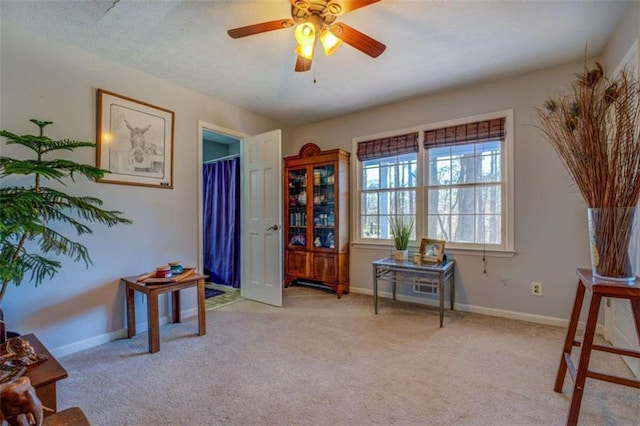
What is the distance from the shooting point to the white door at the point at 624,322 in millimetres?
1909

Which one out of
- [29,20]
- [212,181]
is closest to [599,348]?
[29,20]

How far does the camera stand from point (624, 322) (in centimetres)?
212

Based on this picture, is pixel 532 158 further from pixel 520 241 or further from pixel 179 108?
pixel 179 108

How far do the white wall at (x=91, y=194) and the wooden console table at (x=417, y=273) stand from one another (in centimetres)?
200

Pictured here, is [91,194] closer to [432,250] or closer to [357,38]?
[357,38]

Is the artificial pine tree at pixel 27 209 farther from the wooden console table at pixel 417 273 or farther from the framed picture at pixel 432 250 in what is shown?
the framed picture at pixel 432 250

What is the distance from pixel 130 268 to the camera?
Answer: 2701mm

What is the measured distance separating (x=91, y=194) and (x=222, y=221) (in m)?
2.17

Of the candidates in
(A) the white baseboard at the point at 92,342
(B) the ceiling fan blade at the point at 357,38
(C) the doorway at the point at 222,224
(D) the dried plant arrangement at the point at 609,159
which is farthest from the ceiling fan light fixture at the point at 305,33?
(A) the white baseboard at the point at 92,342

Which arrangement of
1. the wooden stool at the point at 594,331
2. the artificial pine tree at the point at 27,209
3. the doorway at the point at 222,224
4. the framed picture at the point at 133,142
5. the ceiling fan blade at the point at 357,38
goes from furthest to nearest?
the doorway at the point at 222,224 < the framed picture at the point at 133,142 < the ceiling fan blade at the point at 357,38 < the artificial pine tree at the point at 27,209 < the wooden stool at the point at 594,331

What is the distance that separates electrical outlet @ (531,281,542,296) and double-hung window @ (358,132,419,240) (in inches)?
48.1

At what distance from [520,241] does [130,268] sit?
3.70 m

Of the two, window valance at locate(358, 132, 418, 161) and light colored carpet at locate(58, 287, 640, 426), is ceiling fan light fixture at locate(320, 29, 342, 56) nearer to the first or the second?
window valance at locate(358, 132, 418, 161)

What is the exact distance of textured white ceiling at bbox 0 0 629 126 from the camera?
195 cm
